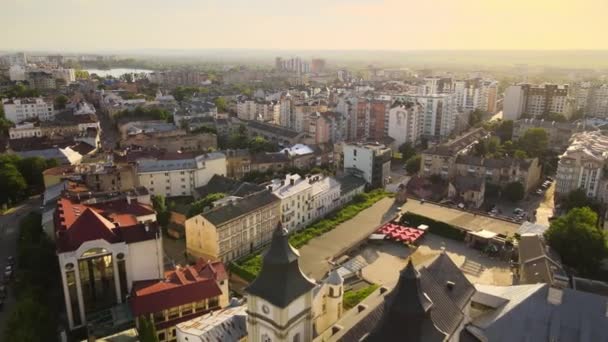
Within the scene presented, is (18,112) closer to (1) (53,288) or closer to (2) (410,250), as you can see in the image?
(1) (53,288)

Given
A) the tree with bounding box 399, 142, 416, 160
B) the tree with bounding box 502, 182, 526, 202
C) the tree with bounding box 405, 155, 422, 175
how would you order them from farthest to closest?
1. the tree with bounding box 399, 142, 416, 160
2. the tree with bounding box 405, 155, 422, 175
3. the tree with bounding box 502, 182, 526, 202

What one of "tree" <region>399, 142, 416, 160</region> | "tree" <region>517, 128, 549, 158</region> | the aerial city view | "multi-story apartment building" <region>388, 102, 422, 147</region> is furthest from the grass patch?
"multi-story apartment building" <region>388, 102, 422, 147</region>

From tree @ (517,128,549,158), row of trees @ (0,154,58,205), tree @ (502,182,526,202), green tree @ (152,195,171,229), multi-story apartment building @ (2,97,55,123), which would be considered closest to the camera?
green tree @ (152,195,171,229)

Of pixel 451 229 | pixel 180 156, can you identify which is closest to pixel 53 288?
pixel 180 156

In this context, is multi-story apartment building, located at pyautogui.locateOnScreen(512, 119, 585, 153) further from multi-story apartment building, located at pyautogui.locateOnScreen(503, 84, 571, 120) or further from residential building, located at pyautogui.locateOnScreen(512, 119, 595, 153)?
multi-story apartment building, located at pyautogui.locateOnScreen(503, 84, 571, 120)

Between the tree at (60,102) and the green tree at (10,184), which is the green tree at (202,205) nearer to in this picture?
the green tree at (10,184)

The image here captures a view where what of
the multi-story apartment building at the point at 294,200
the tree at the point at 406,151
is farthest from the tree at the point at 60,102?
the multi-story apartment building at the point at 294,200
